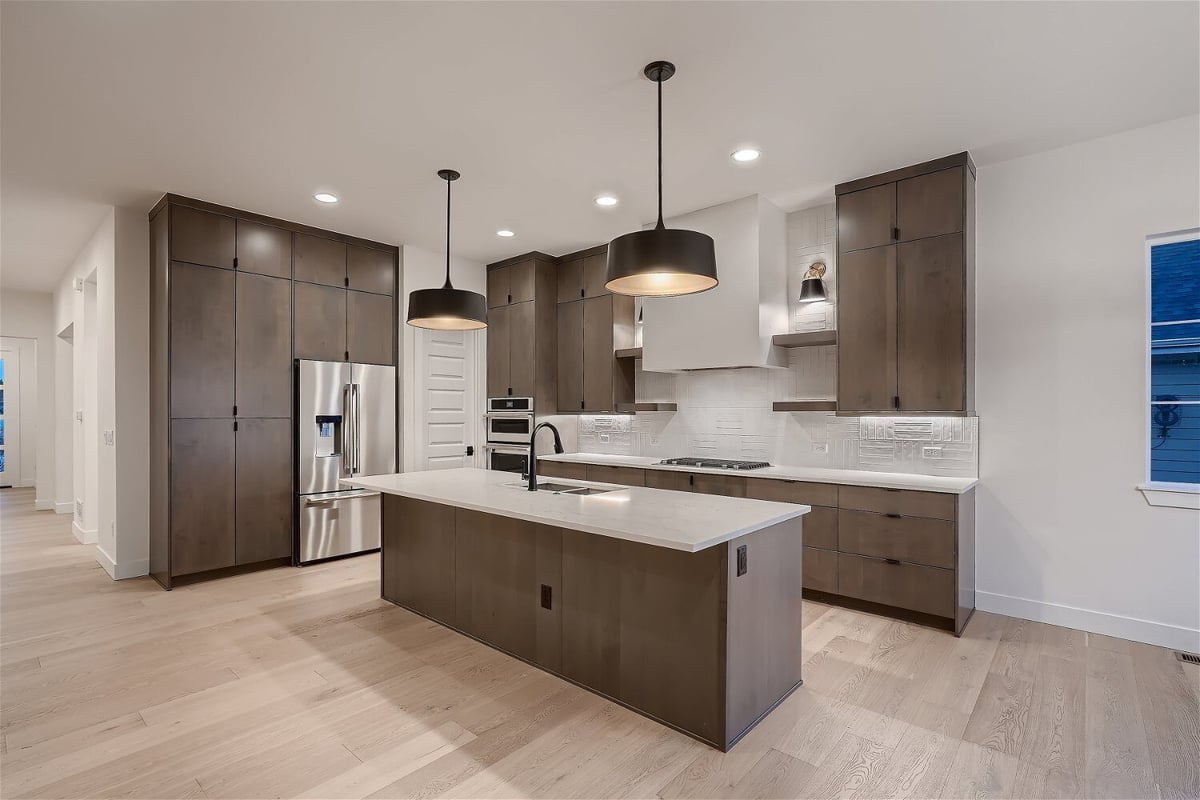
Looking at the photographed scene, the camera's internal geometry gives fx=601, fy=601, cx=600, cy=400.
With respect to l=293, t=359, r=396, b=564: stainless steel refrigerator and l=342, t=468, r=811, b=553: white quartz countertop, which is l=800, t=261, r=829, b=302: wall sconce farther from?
l=293, t=359, r=396, b=564: stainless steel refrigerator

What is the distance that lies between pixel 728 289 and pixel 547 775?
3.28 meters

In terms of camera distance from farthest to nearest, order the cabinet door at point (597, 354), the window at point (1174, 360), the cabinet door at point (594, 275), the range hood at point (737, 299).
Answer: the cabinet door at point (594, 275), the cabinet door at point (597, 354), the range hood at point (737, 299), the window at point (1174, 360)

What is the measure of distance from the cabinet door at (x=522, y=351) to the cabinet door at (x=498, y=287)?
0.59 feet

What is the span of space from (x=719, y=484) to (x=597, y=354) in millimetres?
1864

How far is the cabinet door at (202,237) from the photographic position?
166 inches

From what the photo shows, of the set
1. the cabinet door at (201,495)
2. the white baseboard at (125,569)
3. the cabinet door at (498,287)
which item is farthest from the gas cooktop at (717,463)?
the white baseboard at (125,569)

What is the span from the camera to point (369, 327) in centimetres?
535

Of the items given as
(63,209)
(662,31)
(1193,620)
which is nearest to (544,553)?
(662,31)

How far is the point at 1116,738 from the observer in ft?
7.50

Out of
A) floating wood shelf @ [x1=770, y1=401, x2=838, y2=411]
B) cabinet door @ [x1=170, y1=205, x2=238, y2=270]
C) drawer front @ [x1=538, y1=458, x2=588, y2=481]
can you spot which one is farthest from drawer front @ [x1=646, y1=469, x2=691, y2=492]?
cabinet door @ [x1=170, y1=205, x2=238, y2=270]

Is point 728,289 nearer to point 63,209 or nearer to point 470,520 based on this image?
point 470,520

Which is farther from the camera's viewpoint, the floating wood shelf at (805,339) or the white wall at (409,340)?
the white wall at (409,340)

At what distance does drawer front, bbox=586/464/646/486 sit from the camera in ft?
15.5

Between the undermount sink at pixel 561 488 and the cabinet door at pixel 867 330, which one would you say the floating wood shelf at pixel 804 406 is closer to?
the cabinet door at pixel 867 330
